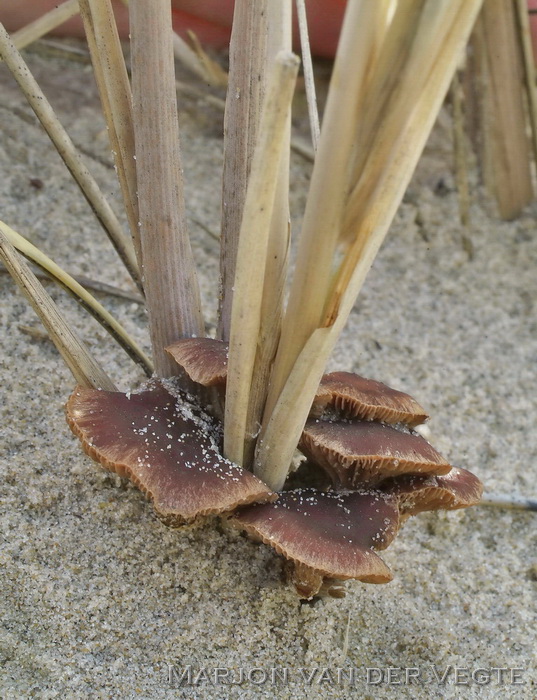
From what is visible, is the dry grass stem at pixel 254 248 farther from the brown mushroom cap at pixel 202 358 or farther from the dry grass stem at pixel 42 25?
the dry grass stem at pixel 42 25

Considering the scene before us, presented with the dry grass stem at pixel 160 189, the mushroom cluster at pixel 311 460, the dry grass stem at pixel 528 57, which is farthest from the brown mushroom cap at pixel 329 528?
the dry grass stem at pixel 528 57

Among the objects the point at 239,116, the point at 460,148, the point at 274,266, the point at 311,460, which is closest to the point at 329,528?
the point at 311,460

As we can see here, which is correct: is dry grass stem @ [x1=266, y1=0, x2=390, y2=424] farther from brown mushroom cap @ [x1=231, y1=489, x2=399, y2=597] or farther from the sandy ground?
the sandy ground

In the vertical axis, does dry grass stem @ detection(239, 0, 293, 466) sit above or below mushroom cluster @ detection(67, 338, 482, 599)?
above

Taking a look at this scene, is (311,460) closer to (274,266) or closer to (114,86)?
(274,266)

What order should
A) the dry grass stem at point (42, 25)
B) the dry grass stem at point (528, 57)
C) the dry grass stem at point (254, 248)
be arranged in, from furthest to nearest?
the dry grass stem at point (528, 57), the dry grass stem at point (42, 25), the dry grass stem at point (254, 248)

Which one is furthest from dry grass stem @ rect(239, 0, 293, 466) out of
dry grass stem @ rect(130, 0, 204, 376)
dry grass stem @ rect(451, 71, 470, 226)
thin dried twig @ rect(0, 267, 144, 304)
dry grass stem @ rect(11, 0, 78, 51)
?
dry grass stem @ rect(451, 71, 470, 226)

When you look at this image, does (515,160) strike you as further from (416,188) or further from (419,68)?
(419,68)
